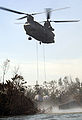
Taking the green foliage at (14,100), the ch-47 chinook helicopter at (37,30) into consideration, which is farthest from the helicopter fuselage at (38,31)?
the green foliage at (14,100)

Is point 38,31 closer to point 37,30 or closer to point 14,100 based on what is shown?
point 37,30

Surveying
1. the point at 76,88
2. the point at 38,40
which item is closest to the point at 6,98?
the point at 38,40

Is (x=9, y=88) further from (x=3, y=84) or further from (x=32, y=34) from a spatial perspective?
(x=32, y=34)

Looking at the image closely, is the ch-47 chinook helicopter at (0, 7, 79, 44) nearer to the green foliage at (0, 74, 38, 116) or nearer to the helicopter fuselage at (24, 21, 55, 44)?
the helicopter fuselage at (24, 21, 55, 44)

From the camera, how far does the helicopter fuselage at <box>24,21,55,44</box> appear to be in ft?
91.1

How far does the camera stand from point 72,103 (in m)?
66.6

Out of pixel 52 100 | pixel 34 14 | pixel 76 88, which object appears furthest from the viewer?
pixel 76 88

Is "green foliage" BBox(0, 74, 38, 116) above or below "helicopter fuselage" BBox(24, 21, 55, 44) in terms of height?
below

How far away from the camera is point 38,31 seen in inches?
1120

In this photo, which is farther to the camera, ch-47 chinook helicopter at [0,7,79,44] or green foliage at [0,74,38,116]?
green foliage at [0,74,38,116]

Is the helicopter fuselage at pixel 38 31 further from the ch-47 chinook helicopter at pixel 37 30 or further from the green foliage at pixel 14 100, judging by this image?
the green foliage at pixel 14 100

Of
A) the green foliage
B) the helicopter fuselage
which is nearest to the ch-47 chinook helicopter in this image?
the helicopter fuselage

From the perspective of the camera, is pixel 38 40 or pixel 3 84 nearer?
pixel 38 40

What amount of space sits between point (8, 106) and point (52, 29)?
13.2 meters
